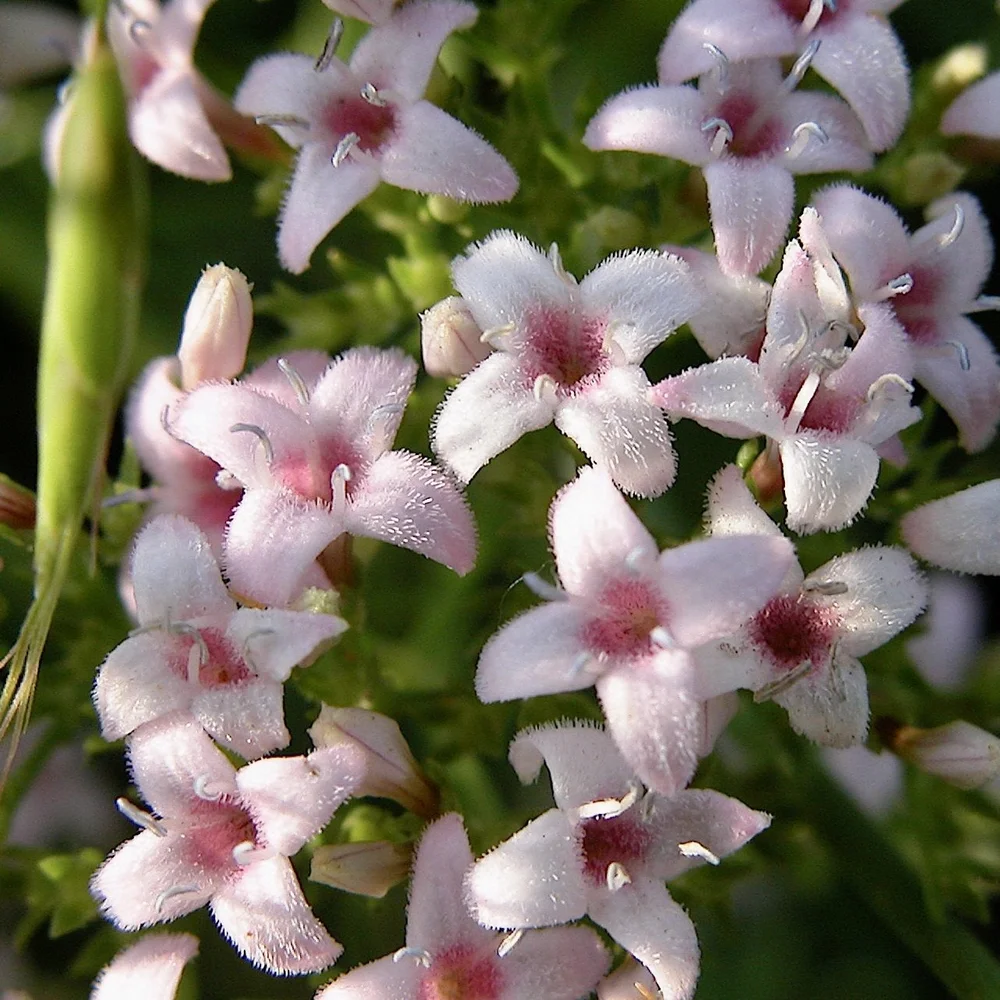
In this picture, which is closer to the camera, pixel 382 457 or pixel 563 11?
pixel 382 457

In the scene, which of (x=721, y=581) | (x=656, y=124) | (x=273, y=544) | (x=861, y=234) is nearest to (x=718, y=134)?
(x=656, y=124)

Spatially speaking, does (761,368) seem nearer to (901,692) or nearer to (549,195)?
(549,195)

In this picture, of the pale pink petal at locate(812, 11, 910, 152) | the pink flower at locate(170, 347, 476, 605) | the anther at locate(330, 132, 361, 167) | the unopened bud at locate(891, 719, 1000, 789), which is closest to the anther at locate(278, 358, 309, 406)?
the pink flower at locate(170, 347, 476, 605)

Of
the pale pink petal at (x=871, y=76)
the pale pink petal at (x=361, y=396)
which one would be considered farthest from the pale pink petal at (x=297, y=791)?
the pale pink petal at (x=871, y=76)

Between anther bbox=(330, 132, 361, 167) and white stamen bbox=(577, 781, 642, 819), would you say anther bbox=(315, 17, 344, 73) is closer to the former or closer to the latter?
anther bbox=(330, 132, 361, 167)

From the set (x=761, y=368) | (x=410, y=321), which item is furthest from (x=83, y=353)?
(x=410, y=321)
